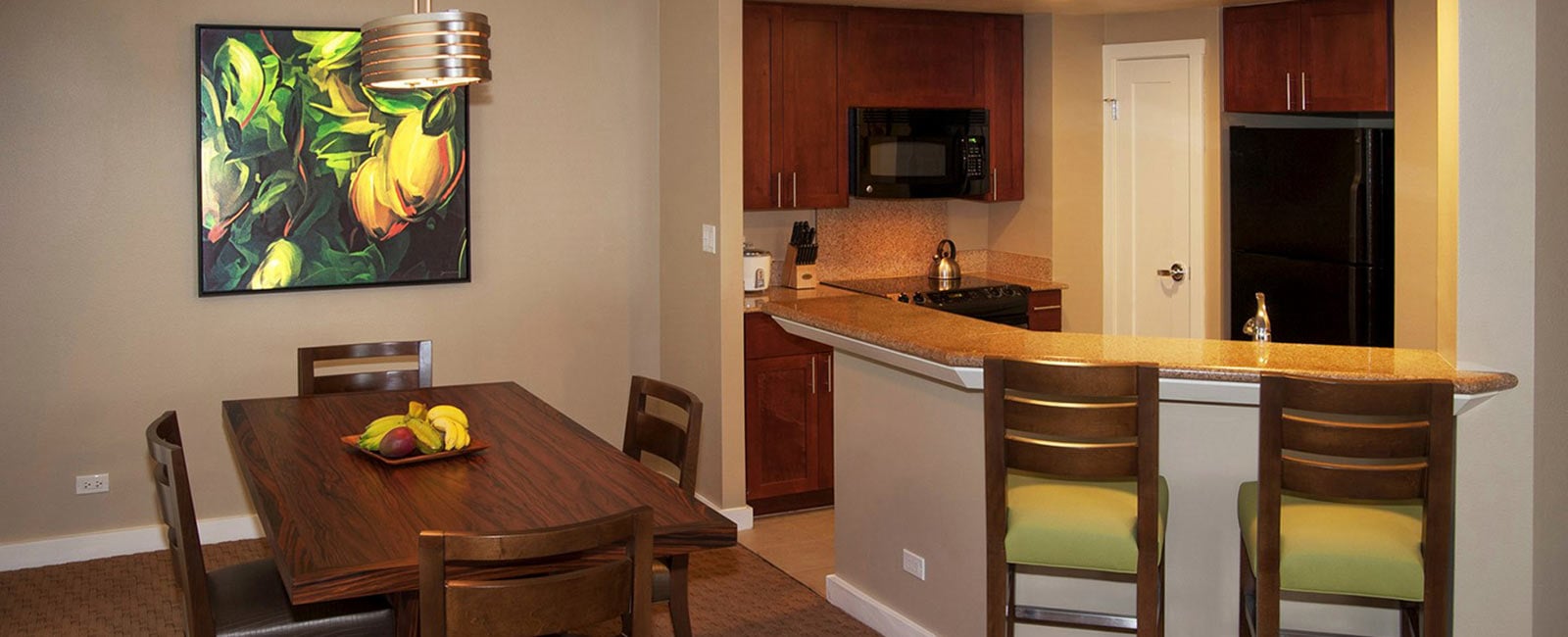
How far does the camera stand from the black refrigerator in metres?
5.51

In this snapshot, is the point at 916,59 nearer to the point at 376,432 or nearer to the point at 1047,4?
the point at 1047,4

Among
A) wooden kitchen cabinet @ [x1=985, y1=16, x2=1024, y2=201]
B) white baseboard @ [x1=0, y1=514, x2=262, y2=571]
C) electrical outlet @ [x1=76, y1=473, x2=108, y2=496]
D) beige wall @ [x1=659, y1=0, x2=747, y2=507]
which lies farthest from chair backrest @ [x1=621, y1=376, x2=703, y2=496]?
wooden kitchen cabinet @ [x1=985, y1=16, x2=1024, y2=201]

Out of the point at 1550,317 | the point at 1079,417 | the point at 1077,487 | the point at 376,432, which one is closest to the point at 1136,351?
the point at 1077,487

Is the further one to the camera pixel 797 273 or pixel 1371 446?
pixel 797 273

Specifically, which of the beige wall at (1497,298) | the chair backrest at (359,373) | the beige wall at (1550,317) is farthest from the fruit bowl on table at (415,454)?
the beige wall at (1550,317)

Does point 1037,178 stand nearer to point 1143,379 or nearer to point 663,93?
point 663,93

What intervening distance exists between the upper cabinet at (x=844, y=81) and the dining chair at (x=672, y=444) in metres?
2.09

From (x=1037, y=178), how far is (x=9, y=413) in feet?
14.2

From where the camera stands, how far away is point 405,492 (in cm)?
323

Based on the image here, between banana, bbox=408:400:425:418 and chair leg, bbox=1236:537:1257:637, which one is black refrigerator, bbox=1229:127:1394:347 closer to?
chair leg, bbox=1236:537:1257:637

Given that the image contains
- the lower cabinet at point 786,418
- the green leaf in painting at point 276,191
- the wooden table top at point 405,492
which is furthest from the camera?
the lower cabinet at point 786,418

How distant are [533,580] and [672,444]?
1.22 m

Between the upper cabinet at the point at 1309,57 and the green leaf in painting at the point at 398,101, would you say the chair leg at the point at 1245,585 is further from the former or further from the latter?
the green leaf in painting at the point at 398,101

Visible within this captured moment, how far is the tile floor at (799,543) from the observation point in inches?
198
